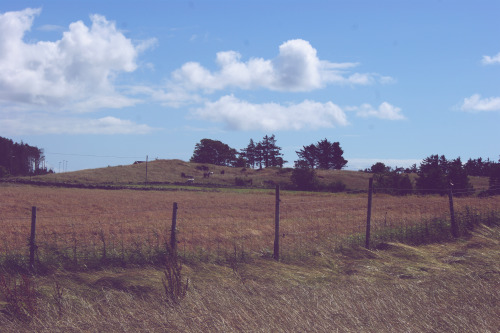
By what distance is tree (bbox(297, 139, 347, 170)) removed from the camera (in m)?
123

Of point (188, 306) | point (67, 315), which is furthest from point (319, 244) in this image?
point (67, 315)

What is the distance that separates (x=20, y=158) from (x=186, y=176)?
66.5 m

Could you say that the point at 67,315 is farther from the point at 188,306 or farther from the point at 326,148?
the point at 326,148

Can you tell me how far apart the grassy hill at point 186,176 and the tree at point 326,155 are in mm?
18818

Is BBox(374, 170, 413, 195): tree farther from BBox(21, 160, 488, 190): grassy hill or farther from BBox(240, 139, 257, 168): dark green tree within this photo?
BBox(240, 139, 257, 168): dark green tree

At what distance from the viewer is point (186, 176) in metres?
96.8

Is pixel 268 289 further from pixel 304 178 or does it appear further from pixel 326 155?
pixel 326 155

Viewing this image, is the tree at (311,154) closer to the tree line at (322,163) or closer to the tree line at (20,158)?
the tree line at (322,163)

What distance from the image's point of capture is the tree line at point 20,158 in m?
127

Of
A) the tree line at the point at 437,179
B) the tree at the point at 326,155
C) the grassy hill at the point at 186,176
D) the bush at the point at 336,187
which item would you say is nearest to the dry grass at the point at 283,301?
the tree line at the point at 437,179

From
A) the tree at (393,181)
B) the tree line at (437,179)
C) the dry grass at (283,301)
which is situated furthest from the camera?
the tree at (393,181)

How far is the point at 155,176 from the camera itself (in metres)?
94.3

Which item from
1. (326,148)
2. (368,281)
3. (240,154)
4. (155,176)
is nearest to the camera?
(368,281)

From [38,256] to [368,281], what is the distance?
22.1 feet
